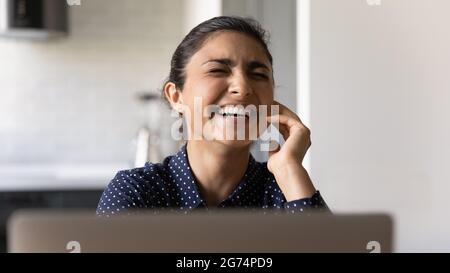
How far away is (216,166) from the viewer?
74 cm

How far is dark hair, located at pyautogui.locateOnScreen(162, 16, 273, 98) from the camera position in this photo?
0.69m

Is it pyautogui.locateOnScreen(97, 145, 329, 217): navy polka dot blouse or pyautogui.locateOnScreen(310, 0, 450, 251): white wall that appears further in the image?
pyautogui.locateOnScreen(310, 0, 450, 251): white wall

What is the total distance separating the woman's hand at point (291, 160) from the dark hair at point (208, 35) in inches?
3.3

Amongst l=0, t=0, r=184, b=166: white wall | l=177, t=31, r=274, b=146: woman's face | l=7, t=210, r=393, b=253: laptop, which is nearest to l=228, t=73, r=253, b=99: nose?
l=177, t=31, r=274, b=146: woman's face

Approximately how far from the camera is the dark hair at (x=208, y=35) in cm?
69

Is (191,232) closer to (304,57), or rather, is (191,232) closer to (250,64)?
(250,64)

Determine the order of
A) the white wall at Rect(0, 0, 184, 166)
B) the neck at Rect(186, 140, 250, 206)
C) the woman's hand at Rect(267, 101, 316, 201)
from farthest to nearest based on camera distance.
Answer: the white wall at Rect(0, 0, 184, 166) → the neck at Rect(186, 140, 250, 206) → the woman's hand at Rect(267, 101, 316, 201)

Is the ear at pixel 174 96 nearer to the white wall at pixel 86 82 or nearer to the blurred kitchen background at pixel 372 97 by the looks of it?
the blurred kitchen background at pixel 372 97

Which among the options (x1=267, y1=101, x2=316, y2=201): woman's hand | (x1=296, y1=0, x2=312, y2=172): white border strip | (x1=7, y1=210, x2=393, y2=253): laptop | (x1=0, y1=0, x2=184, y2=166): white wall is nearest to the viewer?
(x1=7, y1=210, x2=393, y2=253): laptop

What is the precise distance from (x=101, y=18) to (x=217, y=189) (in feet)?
4.66

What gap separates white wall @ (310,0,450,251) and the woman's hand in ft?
0.57

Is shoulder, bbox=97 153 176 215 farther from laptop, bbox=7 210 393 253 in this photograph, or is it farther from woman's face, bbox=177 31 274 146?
laptop, bbox=7 210 393 253

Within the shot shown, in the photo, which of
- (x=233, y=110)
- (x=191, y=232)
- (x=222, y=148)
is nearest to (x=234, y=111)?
(x=233, y=110)

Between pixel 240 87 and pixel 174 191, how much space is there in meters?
0.15
